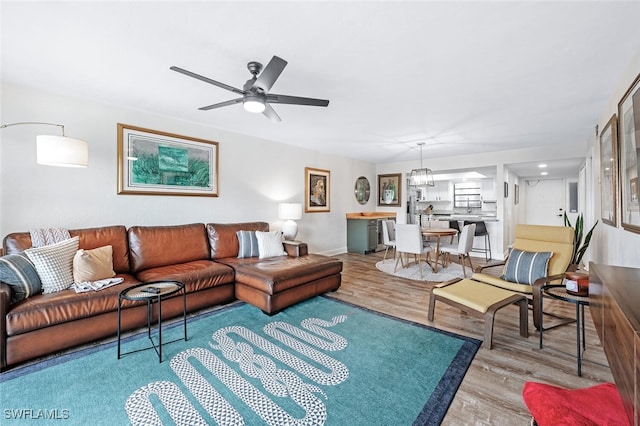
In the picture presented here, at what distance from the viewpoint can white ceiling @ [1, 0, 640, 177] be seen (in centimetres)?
169

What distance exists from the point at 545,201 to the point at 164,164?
11.1 meters

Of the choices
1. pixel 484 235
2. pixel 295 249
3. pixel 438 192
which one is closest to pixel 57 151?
pixel 295 249

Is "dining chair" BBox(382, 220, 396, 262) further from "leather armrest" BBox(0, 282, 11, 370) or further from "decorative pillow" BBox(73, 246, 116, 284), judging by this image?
"leather armrest" BBox(0, 282, 11, 370)

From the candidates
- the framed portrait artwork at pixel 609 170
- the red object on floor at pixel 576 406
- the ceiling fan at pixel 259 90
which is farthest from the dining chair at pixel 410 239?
the red object on floor at pixel 576 406

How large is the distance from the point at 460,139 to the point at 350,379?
4449 mm

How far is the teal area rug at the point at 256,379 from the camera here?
157 cm

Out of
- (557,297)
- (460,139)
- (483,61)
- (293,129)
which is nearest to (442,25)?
(483,61)

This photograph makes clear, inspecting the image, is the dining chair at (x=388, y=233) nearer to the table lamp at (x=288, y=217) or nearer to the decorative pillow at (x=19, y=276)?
the table lamp at (x=288, y=217)

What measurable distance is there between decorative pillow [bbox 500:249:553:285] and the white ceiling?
173 cm

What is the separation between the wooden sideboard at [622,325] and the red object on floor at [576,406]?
17 cm

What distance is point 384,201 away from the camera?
767 cm

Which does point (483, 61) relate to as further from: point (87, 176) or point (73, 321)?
point (87, 176)

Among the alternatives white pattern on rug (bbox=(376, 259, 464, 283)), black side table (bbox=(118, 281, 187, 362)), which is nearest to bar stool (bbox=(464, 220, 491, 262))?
white pattern on rug (bbox=(376, 259, 464, 283))

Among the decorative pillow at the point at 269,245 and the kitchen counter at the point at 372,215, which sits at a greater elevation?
the kitchen counter at the point at 372,215
